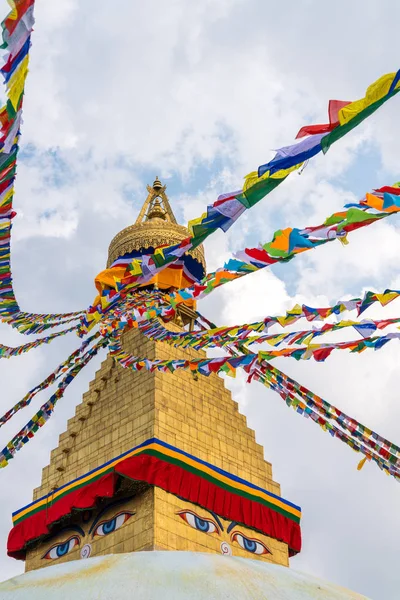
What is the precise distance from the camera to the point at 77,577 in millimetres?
6617

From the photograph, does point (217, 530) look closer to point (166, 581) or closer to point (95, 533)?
point (95, 533)

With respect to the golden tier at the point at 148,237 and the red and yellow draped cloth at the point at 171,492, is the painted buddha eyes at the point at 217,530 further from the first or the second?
the golden tier at the point at 148,237

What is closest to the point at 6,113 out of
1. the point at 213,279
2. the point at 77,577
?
the point at 213,279

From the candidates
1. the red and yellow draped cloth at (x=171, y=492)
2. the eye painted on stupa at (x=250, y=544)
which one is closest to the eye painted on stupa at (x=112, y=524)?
the red and yellow draped cloth at (x=171, y=492)

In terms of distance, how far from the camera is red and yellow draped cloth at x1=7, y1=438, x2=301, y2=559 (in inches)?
410

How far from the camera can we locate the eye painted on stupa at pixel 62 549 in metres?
10.8

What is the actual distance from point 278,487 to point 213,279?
4928 millimetres

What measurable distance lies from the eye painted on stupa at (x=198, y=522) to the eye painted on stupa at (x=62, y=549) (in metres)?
1.59

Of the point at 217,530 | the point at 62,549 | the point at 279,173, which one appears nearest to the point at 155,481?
the point at 217,530

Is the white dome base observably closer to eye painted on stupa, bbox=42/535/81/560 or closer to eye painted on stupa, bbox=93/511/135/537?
eye painted on stupa, bbox=93/511/135/537

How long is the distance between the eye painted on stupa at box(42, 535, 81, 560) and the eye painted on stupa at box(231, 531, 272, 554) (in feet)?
7.14

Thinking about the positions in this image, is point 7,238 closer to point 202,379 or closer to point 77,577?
point 77,577

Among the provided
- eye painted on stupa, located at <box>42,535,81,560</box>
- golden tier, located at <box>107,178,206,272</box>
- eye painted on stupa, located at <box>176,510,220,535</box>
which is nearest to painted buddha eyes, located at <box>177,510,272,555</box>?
eye painted on stupa, located at <box>176,510,220,535</box>

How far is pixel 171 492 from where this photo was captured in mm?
10352
